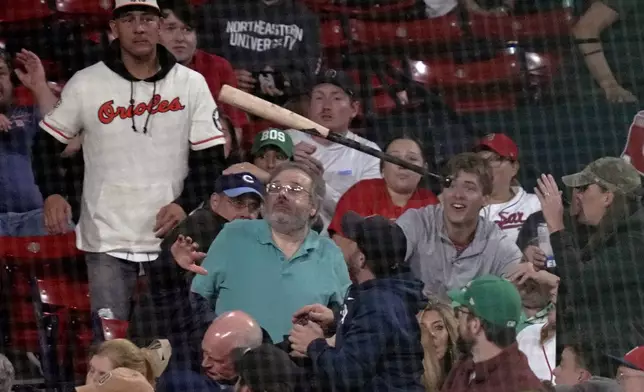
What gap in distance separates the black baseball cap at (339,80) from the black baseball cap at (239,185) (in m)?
0.70

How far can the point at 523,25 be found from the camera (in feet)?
14.9

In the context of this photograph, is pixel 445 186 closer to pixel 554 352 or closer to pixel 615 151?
pixel 554 352

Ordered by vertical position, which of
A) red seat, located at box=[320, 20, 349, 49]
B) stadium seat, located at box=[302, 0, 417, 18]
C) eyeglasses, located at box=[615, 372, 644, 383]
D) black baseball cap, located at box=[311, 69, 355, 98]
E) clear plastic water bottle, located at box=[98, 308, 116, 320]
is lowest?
eyeglasses, located at box=[615, 372, 644, 383]

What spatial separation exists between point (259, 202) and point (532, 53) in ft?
5.13

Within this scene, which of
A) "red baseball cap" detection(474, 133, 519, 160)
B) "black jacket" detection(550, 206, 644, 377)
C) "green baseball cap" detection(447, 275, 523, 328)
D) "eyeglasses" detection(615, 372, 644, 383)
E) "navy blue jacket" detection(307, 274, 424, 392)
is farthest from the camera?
"red baseball cap" detection(474, 133, 519, 160)

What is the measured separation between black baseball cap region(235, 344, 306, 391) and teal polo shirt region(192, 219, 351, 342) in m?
0.29

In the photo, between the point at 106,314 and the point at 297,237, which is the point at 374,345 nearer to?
the point at 297,237

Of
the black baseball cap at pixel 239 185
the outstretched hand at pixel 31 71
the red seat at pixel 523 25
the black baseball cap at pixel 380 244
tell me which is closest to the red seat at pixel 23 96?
the outstretched hand at pixel 31 71

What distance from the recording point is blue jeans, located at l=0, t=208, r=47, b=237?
3.58 meters

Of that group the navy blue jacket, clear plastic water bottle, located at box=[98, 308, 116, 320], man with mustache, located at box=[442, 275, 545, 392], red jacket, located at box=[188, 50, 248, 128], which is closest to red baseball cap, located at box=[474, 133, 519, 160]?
red jacket, located at box=[188, 50, 248, 128]

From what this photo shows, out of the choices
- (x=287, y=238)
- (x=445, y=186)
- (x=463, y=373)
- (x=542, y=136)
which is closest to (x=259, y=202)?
(x=287, y=238)

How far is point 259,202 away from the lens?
10.9 ft

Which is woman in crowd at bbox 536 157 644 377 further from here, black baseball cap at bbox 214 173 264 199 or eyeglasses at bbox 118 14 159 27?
eyeglasses at bbox 118 14 159 27

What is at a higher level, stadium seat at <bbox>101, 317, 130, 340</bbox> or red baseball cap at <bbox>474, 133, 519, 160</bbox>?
red baseball cap at <bbox>474, 133, 519, 160</bbox>
